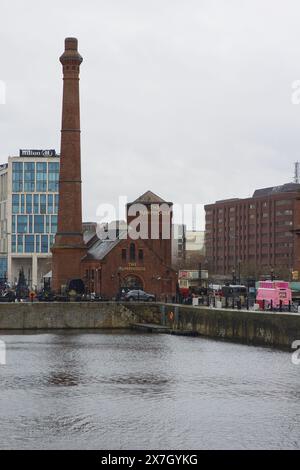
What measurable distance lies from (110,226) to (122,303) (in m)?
32.0

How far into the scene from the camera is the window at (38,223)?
649 ft

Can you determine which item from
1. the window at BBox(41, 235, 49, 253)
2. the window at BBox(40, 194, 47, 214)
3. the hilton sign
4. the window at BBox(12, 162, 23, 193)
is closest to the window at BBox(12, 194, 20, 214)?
the window at BBox(12, 162, 23, 193)

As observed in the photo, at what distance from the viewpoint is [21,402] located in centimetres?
4169

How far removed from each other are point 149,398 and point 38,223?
157205 millimetres

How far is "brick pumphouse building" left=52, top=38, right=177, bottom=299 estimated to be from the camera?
106500 mm

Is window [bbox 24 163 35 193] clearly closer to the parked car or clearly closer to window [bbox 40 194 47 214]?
window [bbox 40 194 47 214]

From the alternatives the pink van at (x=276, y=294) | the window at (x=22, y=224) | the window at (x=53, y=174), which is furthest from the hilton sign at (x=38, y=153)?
the pink van at (x=276, y=294)

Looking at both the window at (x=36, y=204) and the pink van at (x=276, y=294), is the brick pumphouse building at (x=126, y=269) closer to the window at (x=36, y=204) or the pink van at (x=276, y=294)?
the pink van at (x=276, y=294)

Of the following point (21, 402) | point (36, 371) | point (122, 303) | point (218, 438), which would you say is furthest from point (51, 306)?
point (218, 438)

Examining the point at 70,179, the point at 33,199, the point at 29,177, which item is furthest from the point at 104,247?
the point at 33,199

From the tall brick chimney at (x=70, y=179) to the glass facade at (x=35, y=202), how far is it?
83.9 metres

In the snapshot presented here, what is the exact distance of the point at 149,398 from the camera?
42906 millimetres

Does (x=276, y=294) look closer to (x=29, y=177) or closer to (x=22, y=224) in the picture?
(x=29, y=177)

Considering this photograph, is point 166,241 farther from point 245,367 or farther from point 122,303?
point 245,367
